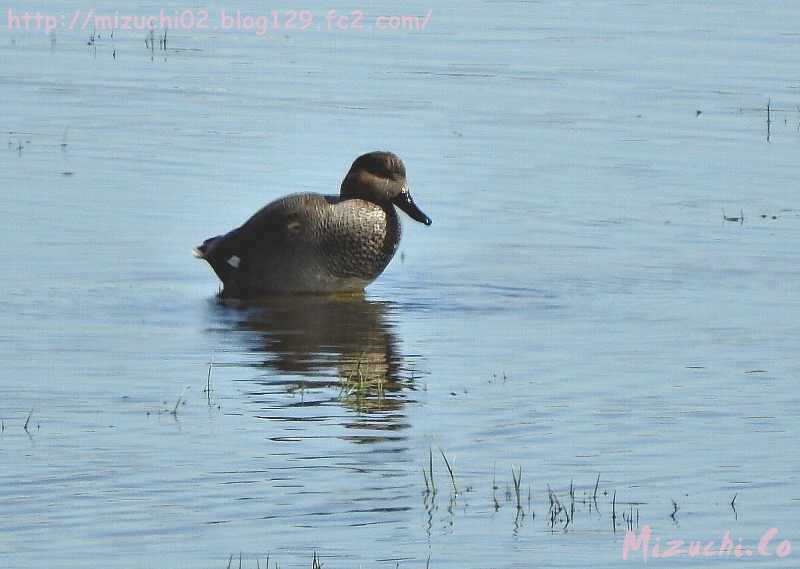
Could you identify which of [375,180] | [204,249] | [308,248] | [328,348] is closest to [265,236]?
[308,248]

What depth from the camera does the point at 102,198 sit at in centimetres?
1461

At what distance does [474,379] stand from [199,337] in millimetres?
1739

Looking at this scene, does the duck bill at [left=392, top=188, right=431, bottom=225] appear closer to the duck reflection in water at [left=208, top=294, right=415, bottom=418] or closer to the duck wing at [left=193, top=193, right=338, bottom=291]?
the duck wing at [left=193, top=193, right=338, bottom=291]

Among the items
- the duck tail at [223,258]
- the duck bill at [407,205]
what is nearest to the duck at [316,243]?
the duck tail at [223,258]

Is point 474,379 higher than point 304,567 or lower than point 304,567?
lower

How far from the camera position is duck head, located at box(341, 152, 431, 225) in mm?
12586

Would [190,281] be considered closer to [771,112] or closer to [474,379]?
[474,379]

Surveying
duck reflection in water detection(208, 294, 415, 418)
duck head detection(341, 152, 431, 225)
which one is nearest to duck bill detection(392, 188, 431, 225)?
duck head detection(341, 152, 431, 225)

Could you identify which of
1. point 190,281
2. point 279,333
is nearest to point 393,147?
point 190,281

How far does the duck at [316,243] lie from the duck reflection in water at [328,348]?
15 centimetres

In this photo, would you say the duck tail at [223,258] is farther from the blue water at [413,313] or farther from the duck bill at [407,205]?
the duck bill at [407,205]

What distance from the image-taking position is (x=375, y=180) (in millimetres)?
12609

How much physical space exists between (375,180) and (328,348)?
201cm

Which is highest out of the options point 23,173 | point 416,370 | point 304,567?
point 304,567
